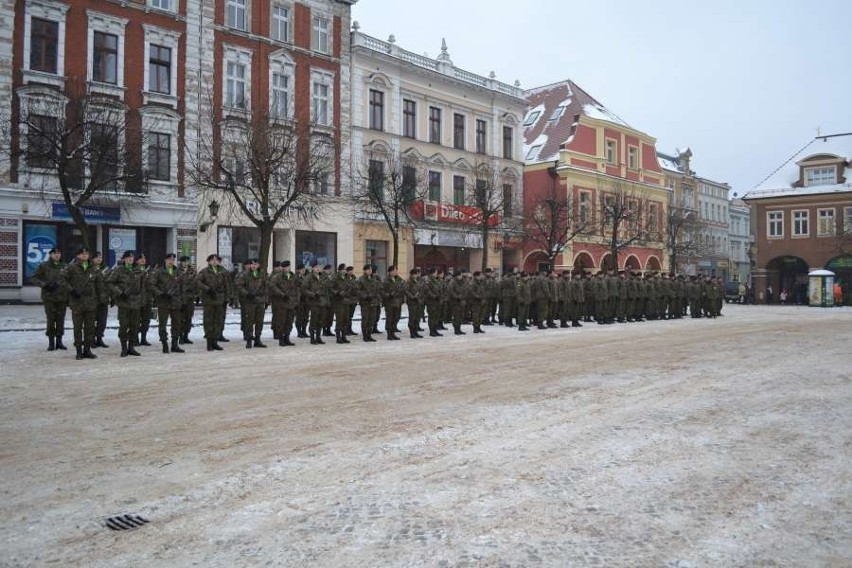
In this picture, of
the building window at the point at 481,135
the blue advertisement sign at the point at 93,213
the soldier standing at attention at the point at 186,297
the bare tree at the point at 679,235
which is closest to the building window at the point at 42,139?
the blue advertisement sign at the point at 93,213

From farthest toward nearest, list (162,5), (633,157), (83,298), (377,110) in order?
(633,157) < (377,110) < (162,5) < (83,298)

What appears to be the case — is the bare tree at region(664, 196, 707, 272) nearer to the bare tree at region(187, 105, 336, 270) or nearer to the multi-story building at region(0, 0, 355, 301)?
the multi-story building at region(0, 0, 355, 301)

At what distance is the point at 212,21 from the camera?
30.6 metres

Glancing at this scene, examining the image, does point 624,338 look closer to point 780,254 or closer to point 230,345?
point 230,345

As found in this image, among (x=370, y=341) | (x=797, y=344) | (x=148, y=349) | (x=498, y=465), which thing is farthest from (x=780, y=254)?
(x=498, y=465)

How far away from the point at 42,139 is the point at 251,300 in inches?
476

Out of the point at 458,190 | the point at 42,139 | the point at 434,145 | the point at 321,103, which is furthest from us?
the point at 458,190

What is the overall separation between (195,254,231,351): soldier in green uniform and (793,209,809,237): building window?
51.4m

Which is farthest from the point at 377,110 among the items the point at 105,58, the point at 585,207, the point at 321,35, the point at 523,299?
the point at 523,299

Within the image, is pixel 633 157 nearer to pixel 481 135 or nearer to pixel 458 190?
pixel 481 135

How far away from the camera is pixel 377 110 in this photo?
36656 mm

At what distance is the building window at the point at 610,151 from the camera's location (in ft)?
163

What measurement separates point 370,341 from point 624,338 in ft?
21.3

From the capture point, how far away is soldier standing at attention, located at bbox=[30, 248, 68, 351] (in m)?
13.2
